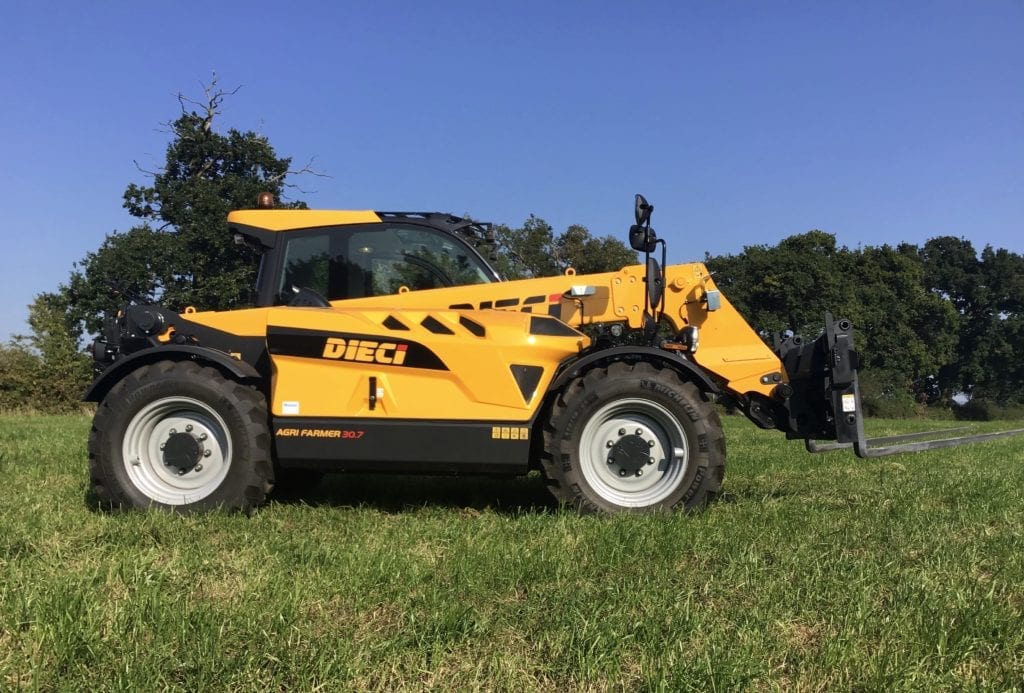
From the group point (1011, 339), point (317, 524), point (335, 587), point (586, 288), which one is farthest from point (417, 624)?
point (1011, 339)

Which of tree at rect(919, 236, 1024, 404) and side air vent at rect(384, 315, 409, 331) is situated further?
tree at rect(919, 236, 1024, 404)

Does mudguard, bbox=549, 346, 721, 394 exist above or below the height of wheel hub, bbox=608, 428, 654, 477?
above

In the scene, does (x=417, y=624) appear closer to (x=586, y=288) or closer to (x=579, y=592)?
(x=579, y=592)

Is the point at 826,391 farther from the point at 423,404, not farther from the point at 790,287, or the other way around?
the point at 790,287

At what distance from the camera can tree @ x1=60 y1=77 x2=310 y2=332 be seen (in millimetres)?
28484

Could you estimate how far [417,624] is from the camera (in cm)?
266

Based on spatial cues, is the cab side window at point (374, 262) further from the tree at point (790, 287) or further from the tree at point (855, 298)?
the tree at point (855, 298)

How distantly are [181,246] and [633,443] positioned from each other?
28.8 m

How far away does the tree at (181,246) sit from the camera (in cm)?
2848

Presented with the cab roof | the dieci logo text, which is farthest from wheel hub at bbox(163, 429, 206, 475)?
the cab roof

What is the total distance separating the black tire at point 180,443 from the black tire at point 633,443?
77.0 inches

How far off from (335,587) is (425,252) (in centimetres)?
285

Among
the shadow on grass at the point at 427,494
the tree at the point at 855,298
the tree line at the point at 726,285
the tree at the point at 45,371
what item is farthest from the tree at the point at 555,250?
the shadow on grass at the point at 427,494

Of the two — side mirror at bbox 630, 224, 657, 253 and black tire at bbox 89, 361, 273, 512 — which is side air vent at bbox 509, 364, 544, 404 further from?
black tire at bbox 89, 361, 273, 512
